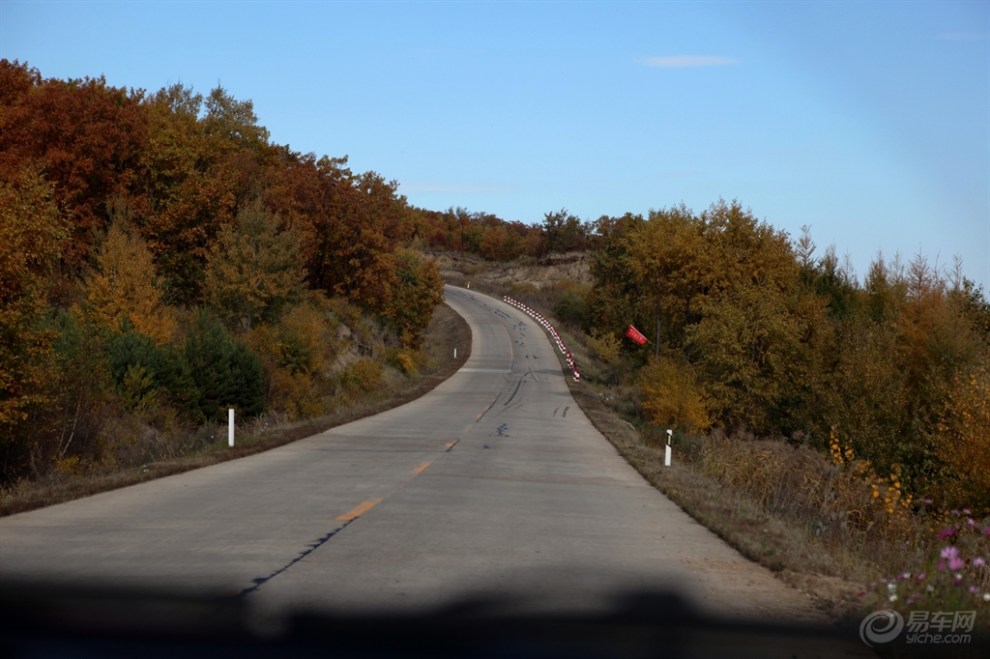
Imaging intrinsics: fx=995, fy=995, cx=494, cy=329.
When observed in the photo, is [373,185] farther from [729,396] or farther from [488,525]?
[488,525]

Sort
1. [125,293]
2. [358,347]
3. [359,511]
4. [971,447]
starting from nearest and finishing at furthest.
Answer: [359,511] → [971,447] → [125,293] → [358,347]

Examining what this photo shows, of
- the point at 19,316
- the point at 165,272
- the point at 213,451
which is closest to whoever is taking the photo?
the point at 19,316

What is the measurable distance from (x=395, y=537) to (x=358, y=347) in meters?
49.3

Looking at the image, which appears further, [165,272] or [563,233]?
[563,233]

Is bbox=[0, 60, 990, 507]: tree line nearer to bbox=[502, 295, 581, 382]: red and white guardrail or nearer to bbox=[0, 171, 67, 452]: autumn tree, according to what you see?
bbox=[0, 171, 67, 452]: autumn tree

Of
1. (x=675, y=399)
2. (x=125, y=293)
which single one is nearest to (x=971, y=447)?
(x=675, y=399)

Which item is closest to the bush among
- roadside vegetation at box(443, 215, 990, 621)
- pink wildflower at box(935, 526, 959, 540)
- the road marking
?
roadside vegetation at box(443, 215, 990, 621)

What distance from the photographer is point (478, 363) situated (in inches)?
2810

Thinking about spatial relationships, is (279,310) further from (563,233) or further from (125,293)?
(563,233)

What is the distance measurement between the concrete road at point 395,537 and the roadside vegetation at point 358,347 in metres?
0.93

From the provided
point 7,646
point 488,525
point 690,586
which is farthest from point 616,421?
point 7,646

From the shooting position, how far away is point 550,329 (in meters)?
89.4

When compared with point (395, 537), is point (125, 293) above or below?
above

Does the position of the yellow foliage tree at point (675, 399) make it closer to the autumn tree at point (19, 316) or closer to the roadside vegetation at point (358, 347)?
the roadside vegetation at point (358, 347)
